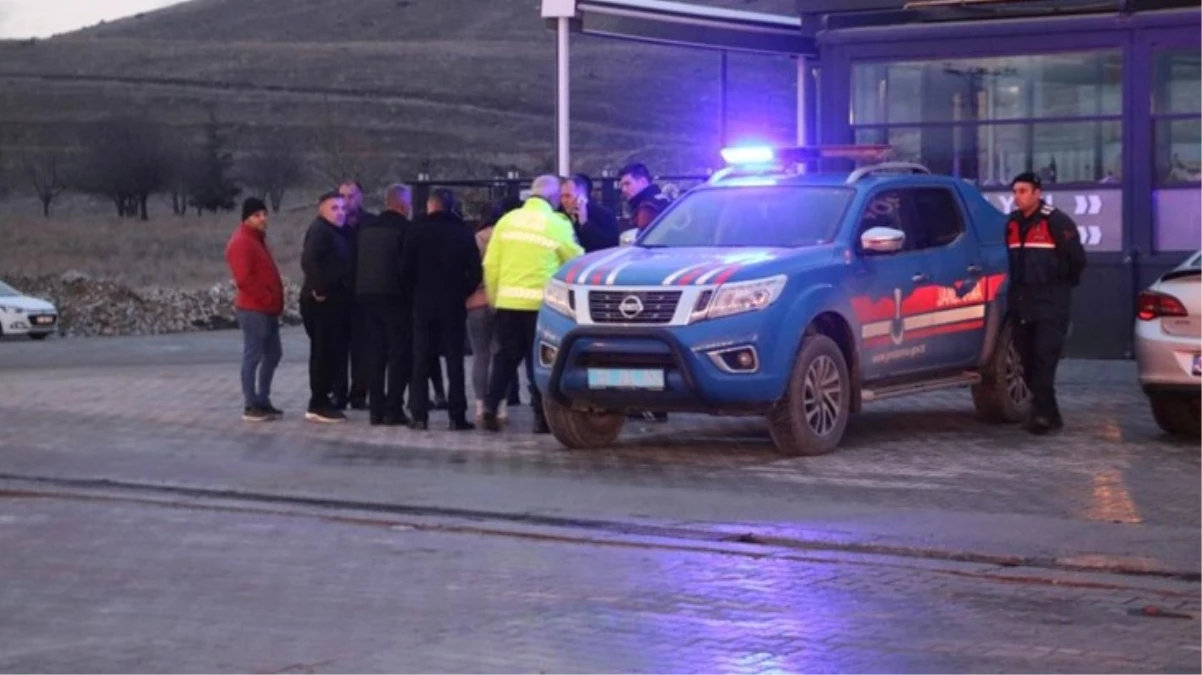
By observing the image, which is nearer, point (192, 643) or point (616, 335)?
point (192, 643)

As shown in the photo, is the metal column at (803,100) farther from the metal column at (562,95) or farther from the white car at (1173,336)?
the white car at (1173,336)

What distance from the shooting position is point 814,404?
1330 centimetres

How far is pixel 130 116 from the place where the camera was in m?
72.1

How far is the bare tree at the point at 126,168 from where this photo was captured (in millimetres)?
64812

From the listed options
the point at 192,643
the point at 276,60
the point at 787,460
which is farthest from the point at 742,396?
the point at 276,60

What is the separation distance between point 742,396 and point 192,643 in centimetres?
555

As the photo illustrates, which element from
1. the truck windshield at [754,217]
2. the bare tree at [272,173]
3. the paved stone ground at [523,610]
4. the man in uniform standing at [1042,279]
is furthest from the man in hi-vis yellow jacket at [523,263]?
the bare tree at [272,173]

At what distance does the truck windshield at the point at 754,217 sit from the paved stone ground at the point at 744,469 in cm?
145

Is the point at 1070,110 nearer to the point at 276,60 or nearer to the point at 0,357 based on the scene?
the point at 0,357

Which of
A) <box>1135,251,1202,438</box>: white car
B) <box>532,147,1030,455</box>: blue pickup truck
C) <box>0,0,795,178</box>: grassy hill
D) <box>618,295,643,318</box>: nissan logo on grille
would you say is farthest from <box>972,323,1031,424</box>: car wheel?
<box>0,0,795,178</box>: grassy hill

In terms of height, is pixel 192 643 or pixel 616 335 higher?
pixel 616 335

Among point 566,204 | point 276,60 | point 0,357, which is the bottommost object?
point 0,357

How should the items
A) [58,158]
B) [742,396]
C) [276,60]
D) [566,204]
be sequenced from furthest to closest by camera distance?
[276,60]
[58,158]
[566,204]
[742,396]

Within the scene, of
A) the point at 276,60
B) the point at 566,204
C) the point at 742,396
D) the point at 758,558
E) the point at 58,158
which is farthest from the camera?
the point at 276,60
